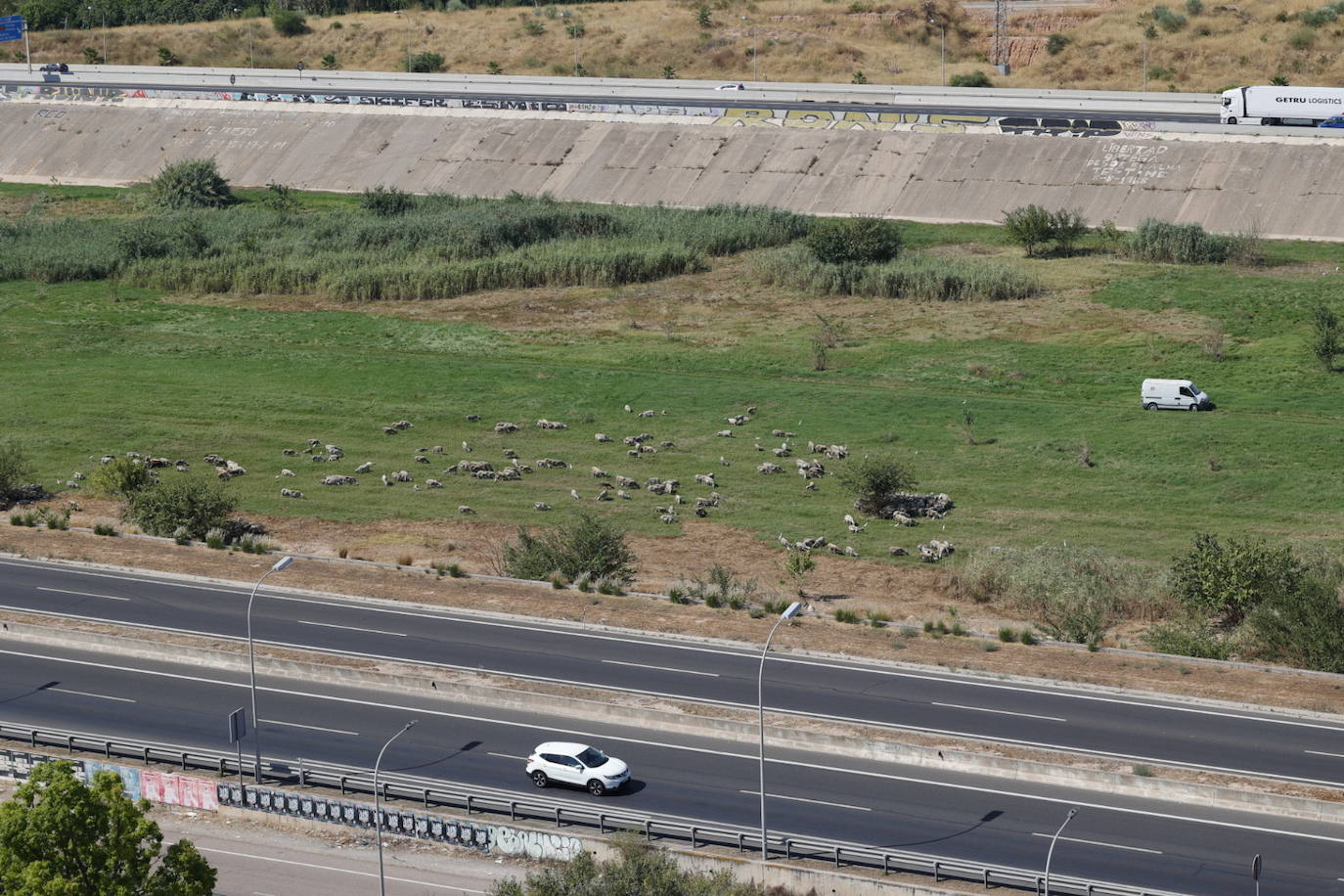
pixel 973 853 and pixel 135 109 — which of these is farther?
pixel 135 109

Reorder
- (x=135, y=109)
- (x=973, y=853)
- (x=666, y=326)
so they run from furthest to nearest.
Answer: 1. (x=135, y=109)
2. (x=666, y=326)
3. (x=973, y=853)

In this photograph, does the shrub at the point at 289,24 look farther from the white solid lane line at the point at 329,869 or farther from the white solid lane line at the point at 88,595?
the white solid lane line at the point at 329,869

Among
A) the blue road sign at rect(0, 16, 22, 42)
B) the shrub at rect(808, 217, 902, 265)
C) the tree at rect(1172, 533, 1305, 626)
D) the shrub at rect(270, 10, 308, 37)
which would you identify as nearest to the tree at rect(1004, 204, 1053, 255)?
the shrub at rect(808, 217, 902, 265)

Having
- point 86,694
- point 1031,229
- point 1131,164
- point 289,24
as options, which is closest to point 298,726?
point 86,694

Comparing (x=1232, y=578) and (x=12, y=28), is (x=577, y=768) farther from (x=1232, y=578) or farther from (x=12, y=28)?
(x=12, y=28)

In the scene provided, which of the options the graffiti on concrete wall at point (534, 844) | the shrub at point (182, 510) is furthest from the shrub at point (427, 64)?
the graffiti on concrete wall at point (534, 844)

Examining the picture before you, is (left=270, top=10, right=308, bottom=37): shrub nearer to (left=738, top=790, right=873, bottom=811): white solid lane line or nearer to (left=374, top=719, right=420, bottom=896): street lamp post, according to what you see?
(left=374, top=719, right=420, bottom=896): street lamp post

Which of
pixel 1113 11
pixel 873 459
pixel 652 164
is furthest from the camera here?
pixel 1113 11

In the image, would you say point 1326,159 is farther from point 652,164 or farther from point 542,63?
point 542,63

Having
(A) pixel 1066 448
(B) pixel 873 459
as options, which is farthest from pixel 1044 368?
(B) pixel 873 459
